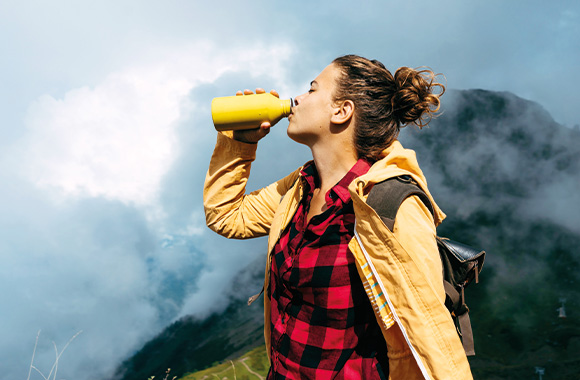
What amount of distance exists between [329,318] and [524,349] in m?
12.7

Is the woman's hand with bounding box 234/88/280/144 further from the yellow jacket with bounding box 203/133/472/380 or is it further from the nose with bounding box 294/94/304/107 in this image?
the yellow jacket with bounding box 203/133/472/380


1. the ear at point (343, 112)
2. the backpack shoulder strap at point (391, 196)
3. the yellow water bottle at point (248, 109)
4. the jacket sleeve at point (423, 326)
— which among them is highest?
the yellow water bottle at point (248, 109)

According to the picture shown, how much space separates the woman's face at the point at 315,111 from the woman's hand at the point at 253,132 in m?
0.21

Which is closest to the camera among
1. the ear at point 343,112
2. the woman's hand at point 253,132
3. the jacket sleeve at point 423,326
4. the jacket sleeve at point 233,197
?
the jacket sleeve at point 423,326

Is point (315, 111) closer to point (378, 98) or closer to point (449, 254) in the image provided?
point (378, 98)

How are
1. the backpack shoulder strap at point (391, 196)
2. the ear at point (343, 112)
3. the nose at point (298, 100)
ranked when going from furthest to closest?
the nose at point (298, 100)
the ear at point (343, 112)
the backpack shoulder strap at point (391, 196)

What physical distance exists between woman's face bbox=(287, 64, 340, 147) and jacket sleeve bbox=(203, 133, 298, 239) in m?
0.43

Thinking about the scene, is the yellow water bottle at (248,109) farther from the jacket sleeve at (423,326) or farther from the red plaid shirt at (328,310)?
the jacket sleeve at (423,326)

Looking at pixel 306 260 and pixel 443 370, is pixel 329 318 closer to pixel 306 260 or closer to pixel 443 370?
pixel 306 260

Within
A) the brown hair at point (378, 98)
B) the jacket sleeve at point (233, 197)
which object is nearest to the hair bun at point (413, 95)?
the brown hair at point (378, 98)

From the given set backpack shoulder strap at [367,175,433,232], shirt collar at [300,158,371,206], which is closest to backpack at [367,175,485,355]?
backpack shoulder strap at [367,175,433,232]

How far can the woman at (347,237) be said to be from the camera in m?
1.53

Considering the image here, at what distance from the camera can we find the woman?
1530 millimetres

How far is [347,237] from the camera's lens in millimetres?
1829
